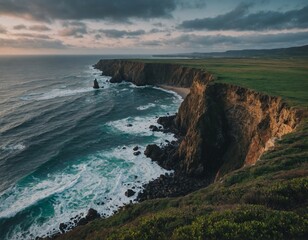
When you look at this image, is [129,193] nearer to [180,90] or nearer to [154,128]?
[154,128]

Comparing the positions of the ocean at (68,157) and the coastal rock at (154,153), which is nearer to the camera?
the ocean at (68,157)

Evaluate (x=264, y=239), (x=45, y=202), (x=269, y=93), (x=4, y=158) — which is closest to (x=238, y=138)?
(x=269, y=93)

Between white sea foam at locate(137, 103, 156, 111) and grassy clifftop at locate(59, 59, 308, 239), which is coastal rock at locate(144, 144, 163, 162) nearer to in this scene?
grassy clifftop at locate(59, 59, 308, 239)

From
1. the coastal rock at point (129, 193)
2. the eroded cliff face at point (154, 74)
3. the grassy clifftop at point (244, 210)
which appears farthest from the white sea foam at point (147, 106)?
the grassy clifftop at point (244, 210)

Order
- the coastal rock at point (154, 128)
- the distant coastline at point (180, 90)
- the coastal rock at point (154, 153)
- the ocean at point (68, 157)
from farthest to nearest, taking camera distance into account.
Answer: the distant coastline at point (180, 90), the coastal rock at point (154, 128), the coastal rock at point (154, 153), the ocean at point (68, 157)

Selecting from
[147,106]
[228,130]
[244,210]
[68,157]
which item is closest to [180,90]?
[147,106]

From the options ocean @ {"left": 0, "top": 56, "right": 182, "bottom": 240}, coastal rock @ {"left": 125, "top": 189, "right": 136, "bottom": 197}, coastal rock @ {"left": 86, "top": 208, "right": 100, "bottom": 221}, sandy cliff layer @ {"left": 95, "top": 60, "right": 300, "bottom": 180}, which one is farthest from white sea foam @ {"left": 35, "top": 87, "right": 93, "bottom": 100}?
coastal rock @ {"left": 86, "top": 208, "right": 100, "bottom": 221}

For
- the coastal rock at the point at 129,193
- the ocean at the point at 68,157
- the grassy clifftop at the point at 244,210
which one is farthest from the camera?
the coastal rock at the point at 129,193

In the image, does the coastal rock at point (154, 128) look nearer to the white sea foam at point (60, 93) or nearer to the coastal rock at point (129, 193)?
the coastal rock at point (129, 193)

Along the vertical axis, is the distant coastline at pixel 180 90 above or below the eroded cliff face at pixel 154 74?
below
